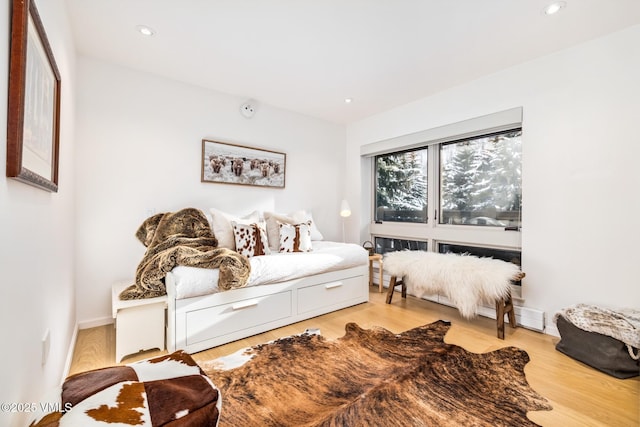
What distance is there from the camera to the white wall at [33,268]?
2.91ft

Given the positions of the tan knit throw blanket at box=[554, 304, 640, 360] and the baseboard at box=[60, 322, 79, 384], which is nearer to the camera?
the baseboard at box=[60, 322, 79, 384]

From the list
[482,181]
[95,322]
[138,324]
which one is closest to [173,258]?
[138,324]

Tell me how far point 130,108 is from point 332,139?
2643mm

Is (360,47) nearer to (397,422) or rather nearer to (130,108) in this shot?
(130,108)

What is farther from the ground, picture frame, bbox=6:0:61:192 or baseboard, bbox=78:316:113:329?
picture frame, bbox=6:0:61:192

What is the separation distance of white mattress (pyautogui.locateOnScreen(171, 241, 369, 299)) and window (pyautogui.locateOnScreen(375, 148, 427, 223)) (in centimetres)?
101

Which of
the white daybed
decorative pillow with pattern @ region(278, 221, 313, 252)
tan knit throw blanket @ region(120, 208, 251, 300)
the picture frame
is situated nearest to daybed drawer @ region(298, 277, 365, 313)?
the white daybed

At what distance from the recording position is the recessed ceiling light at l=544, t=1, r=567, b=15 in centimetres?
196

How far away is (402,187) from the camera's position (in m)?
4.14

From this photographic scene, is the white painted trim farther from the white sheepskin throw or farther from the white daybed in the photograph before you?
the white daybed

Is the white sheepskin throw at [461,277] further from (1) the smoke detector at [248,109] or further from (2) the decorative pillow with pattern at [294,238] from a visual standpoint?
(1) the smoke detector at [248,109]

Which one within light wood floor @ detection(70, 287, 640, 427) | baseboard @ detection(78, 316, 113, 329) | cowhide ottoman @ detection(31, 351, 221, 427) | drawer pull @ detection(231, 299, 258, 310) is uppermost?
cowhide ottoman @ detection(31, 351, 221, 427)

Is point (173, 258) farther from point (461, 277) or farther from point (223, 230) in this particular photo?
point (461, 277)

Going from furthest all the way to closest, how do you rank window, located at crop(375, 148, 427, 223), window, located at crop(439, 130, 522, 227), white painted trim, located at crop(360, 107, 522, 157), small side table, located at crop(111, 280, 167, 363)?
window, located at crop(375, 148, 427, 223)
window, located at crop(439, 130, 522, 227)
white painted trim, located at crop(360, 107, 522, 157)
small side table, located at crop(111, 280, 167, 363)
